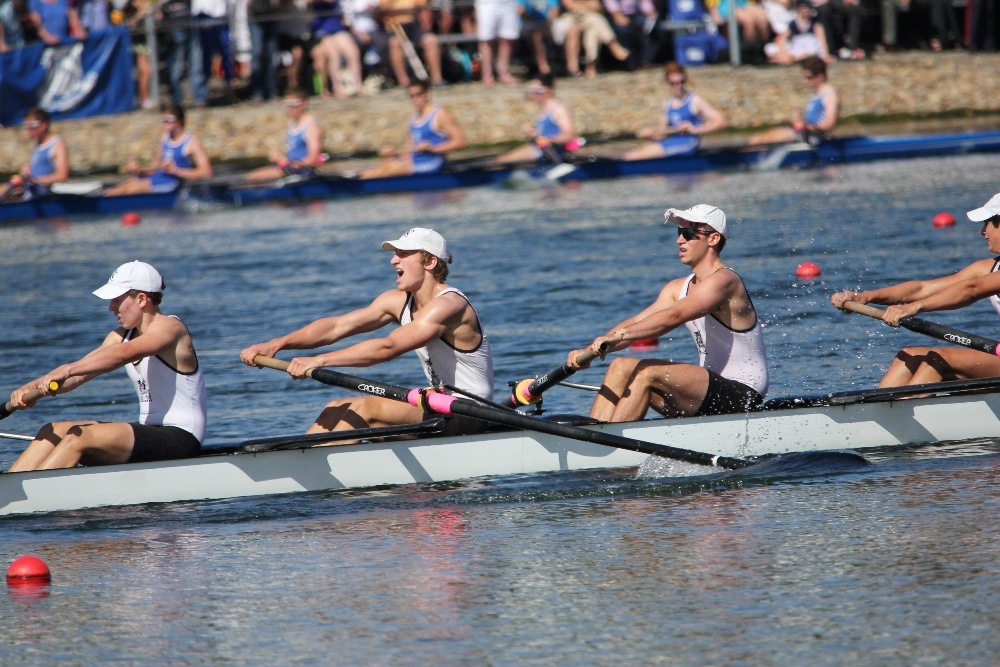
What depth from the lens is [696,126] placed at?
19.0m

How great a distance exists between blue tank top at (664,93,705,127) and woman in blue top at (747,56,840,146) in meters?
0.89

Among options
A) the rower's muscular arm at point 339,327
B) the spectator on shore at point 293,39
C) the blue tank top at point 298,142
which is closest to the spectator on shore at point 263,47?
the spectator on shore at point 293,39

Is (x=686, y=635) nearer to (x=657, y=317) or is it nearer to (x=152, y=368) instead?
(x=657, y=317)

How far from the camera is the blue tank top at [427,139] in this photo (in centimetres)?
1867

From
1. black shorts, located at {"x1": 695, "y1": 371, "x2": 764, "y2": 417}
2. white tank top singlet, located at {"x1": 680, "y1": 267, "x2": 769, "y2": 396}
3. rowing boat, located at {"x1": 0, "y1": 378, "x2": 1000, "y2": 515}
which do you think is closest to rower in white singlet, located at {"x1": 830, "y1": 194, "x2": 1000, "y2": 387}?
rowing boat, located at {"x1": 0, "y1": 378, "x2": 1000, "y2": 515}

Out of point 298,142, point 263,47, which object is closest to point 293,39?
point 263,47

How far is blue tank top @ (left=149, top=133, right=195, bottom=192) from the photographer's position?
61.6 feet

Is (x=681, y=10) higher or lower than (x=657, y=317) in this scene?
higher

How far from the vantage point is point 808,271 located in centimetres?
1272

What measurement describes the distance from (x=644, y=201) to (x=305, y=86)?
7.06 meters

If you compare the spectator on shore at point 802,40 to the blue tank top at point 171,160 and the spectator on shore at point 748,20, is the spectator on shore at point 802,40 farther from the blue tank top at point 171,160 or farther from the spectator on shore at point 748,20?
the blue tank top at point 171,160

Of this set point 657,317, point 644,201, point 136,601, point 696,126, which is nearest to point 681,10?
point 696,126

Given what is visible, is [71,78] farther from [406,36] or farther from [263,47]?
[406,36]

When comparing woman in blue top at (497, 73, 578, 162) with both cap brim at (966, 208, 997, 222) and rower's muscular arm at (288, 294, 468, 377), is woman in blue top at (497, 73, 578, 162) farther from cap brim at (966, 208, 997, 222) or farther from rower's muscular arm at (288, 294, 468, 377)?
rower's muscular arm at (288, 294, 468, 377)
